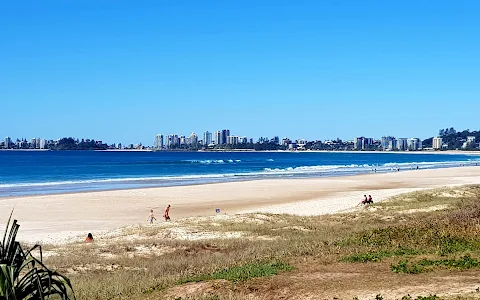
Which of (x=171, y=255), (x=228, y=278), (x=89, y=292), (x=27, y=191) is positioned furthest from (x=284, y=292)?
(x=27, y=191)

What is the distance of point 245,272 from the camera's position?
1298 centimetres

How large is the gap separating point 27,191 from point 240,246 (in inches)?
1714

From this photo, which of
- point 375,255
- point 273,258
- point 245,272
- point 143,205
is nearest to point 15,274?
point 245,272

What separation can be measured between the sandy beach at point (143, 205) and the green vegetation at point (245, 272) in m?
14.1

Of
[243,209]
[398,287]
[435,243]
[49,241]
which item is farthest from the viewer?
[243,209]

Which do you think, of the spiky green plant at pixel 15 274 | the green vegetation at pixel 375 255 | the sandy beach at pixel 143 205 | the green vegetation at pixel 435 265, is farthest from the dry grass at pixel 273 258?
the sandy beach at pixel 143 205

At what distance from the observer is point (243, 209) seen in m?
41.2

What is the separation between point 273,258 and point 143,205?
30.3 m

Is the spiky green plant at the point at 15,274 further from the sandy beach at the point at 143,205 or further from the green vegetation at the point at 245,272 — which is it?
the sandy beach at the point at 143,205

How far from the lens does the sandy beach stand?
1289 inches

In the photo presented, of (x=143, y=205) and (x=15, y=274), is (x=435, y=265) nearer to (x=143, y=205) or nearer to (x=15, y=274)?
(x=15, y=274)

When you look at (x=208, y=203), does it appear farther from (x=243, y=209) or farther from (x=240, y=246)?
(x=240, y=246)

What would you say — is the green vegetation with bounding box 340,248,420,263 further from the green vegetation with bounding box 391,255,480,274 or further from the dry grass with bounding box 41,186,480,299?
the green vegetation with bounding box 391,255,480,274

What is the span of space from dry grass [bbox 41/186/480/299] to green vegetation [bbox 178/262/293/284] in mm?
51
